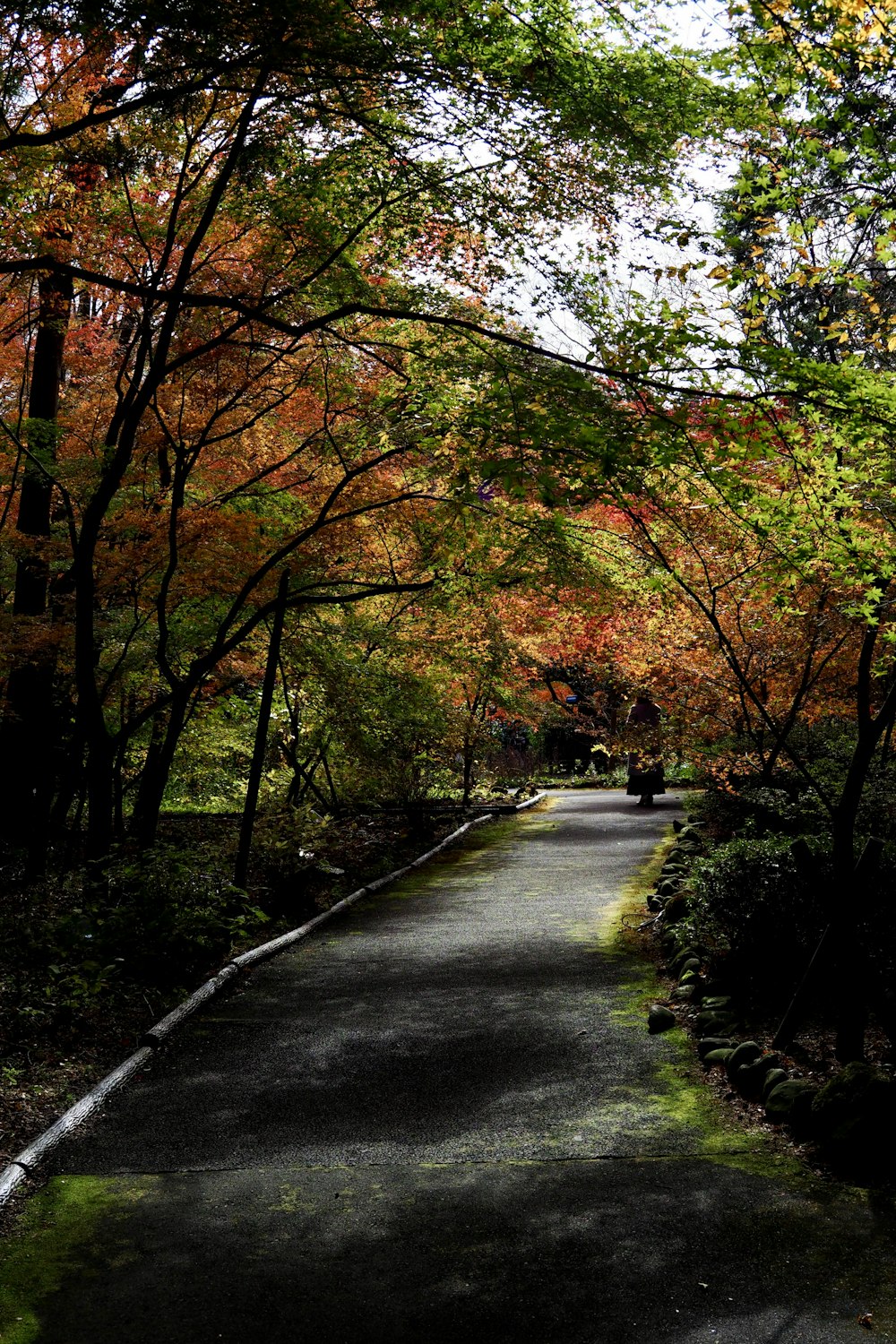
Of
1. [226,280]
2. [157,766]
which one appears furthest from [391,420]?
[157,766]

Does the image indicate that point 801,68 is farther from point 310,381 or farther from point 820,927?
point 310,381

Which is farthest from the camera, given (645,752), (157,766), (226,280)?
(645,752)

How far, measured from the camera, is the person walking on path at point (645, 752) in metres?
16.8

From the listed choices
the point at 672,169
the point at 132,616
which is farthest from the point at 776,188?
the point at 132,616

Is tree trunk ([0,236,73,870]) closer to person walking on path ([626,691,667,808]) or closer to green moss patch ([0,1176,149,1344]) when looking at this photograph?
green moss patch ([0,1176,149,1344])

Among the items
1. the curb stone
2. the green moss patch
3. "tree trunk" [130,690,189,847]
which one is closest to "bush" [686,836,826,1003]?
the curb stone

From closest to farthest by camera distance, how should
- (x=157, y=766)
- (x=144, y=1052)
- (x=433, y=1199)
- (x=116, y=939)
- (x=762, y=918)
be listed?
(x=433, y=1199)
(x=144, y=1052)
(x=762, y=918)
(x=116, y=939)
(x=157, y=766)

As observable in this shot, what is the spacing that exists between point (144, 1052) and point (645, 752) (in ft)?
43.9

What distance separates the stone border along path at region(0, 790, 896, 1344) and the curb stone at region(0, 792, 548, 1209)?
0.31 ft

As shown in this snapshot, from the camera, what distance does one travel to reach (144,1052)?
688cm

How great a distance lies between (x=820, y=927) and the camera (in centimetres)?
768

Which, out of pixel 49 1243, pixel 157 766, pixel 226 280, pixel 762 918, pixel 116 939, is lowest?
pixel 49 1243

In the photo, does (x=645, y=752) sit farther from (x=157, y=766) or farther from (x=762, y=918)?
(x=762, y=918)

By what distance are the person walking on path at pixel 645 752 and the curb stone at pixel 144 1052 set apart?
216 inches
